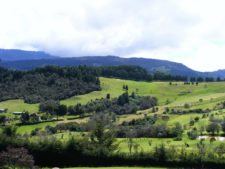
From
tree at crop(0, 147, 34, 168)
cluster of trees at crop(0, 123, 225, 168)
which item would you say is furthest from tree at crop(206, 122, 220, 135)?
tree at crop(0, 147, 34, 168)

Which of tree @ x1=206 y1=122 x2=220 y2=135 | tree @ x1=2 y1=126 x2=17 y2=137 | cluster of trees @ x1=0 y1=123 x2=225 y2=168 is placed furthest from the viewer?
tree @ x1=206 y1=122 x2=220 y2=135

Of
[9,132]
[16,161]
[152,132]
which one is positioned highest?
[16,161]

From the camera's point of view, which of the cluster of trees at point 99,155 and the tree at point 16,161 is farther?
the cluster of trees at point 99,155

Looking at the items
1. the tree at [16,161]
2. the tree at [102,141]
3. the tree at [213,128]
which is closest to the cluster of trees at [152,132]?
the tree at [213,128]

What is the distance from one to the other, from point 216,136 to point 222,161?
6000cm

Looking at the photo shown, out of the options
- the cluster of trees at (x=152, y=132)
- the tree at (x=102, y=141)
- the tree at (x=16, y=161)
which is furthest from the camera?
the cluster of trees at (x=152, y=132)

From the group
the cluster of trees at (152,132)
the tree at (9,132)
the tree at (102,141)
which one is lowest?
the cluster of trees at (152,132)

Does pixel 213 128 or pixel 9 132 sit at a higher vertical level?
pixel 9 132

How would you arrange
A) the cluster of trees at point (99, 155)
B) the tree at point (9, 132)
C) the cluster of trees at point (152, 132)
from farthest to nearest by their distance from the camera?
the cluster of trees at point (152, 132) → the tree at point (9, 132) → the cluster of trees at point (99, 155)

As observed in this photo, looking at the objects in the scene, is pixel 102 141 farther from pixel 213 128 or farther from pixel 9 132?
pixel 213 128

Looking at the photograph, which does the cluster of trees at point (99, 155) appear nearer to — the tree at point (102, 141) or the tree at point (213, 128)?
the tree at point (102, 141)

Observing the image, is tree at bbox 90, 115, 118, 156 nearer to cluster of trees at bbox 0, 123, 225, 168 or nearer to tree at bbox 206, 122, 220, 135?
cluster of trees at bbox 0, 123, 225, 168

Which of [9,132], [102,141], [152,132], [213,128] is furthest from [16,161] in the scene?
[213,128]

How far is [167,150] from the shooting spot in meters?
92.8
